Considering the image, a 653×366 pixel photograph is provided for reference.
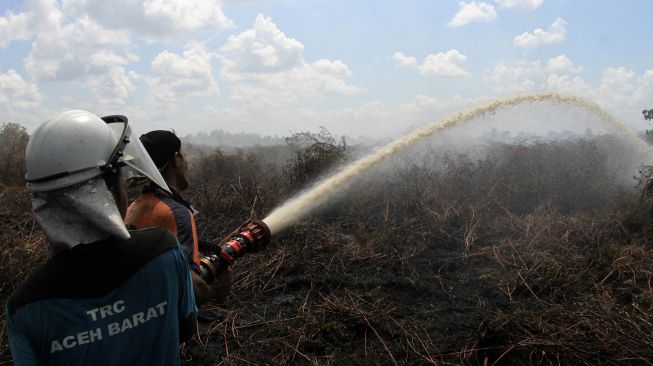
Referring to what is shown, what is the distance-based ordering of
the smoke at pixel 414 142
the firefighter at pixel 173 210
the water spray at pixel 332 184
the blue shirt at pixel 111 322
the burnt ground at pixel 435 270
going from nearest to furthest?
the blue shirt at pixel 111 322, the firefighter at pixel 173 210, the water spray at pixel 332 184, the burnt ground at pixel 435 270, the smoke at pixel 414 142

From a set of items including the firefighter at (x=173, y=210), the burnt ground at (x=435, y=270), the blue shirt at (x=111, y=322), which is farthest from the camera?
the burnt ground at (x=435, y=270)

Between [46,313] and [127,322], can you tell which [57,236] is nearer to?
[46,313]

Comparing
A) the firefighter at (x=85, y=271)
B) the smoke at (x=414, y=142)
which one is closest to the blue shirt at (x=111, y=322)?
the firefighter at (x=85, y=271)

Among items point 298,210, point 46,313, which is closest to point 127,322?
point 46,313

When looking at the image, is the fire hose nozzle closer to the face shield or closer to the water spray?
the water spray

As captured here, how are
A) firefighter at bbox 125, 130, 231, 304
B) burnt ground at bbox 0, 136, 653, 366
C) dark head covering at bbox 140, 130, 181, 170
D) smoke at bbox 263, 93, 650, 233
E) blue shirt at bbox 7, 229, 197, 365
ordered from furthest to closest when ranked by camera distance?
smoke at bbox 263, 93, 650, 233 → burnt ground at bbox 0, 136, 653, 366 → dark head covering at bbox 140, 130, 181, 170 → firefighter at bbox 125, 130, 231, 304 → blue shirt at bbox 7, 229, 197, 365

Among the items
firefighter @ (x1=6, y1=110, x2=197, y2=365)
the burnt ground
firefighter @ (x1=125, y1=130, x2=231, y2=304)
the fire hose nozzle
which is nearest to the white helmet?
firefighter @ (x1=6, y1=110, x2=197, y2=365)

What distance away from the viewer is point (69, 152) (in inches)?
51.6

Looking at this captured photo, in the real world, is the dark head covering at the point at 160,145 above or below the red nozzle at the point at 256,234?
above

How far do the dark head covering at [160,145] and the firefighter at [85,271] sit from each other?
144 centimetres

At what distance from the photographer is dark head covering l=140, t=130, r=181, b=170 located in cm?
282

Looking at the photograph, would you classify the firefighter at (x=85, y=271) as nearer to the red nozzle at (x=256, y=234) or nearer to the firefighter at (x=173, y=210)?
the firefighter at (x=173, y=210)

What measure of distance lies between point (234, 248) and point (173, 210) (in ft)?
1.30

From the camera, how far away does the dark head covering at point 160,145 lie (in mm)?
2824
